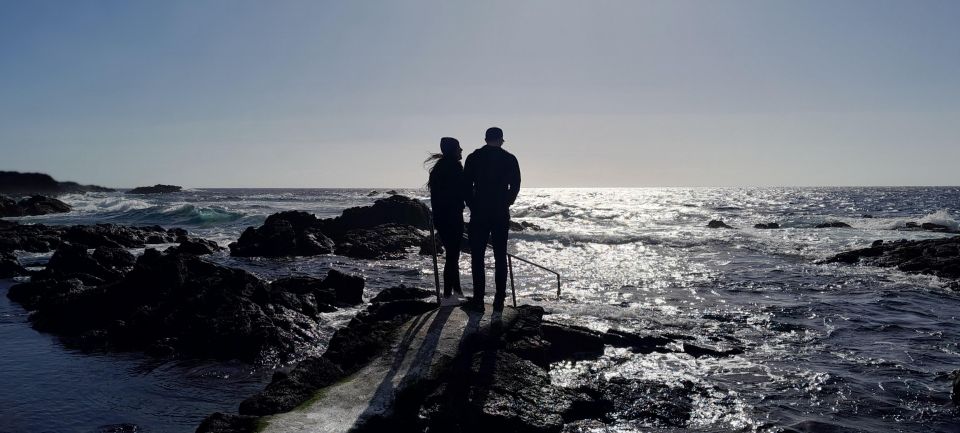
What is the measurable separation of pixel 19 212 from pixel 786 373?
199 feet

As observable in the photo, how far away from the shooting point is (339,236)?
1097 inches

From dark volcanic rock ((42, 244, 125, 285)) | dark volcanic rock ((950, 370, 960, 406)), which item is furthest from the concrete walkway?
dark volcanic rock ((42, 244, 125, 285))

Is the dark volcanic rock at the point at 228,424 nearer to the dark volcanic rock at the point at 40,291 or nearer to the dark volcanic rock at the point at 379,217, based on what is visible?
the dark volcanic rock at the point at 40,291

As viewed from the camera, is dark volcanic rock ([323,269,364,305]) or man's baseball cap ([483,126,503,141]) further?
dark volcanic rock ([323,269,364,305])

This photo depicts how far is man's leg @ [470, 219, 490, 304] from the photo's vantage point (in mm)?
7096

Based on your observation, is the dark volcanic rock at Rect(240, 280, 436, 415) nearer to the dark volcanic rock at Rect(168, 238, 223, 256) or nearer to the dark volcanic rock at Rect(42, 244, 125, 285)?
the dark volcanic rock at Rect(42, 244, 125, 285)

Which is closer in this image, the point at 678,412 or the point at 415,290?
the point at 678,412

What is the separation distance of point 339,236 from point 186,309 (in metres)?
18.7

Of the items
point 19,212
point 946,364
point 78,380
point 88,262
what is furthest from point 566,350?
point 19,212

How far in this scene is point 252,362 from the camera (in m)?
8.24

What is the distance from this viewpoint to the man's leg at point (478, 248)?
23.3 feet

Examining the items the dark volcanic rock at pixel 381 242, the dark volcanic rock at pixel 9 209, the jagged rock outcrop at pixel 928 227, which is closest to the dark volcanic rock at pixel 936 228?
the jagged rock outcrop at pixel 928 227

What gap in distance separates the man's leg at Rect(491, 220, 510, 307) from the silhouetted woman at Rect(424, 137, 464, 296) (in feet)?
2.28

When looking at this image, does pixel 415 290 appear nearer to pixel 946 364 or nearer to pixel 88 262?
pixel 946 364
